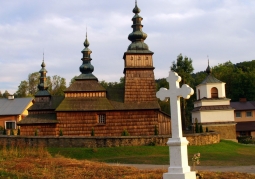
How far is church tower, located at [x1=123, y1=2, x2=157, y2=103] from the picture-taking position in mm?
31234

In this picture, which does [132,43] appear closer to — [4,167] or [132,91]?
[132,91]

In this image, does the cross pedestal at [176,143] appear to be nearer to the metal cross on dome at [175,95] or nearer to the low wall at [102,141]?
the metal cross on dome at [175,95]

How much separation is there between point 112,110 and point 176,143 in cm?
2227

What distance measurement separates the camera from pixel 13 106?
4566 centimetres

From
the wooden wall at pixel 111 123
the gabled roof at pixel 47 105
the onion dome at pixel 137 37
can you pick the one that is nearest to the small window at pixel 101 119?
the wooden wall at pixel 111 123

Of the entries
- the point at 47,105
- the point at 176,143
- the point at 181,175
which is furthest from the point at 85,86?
the point at 181,175

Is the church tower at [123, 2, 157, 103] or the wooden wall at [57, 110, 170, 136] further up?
the church tower at [123, 2, 157, 103]

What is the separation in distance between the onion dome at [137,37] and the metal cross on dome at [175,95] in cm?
2379

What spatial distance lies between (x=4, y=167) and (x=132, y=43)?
2359cm

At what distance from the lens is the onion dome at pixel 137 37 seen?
32.8m

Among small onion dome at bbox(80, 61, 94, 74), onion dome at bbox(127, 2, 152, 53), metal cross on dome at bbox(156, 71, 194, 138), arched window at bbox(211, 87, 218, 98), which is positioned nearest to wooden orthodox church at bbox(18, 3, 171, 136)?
onion dome at bbox(127, 2, 152, 53)

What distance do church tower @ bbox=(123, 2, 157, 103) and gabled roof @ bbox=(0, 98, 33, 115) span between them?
1927cm

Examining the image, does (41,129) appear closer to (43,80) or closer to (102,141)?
(43,80)

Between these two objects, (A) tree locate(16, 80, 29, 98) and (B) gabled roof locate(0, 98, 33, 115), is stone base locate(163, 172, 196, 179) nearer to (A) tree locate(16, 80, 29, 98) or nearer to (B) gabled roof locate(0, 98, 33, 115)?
(B) gabled roof locate(0, 98, 33, 115)
